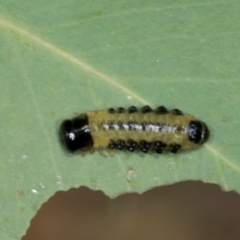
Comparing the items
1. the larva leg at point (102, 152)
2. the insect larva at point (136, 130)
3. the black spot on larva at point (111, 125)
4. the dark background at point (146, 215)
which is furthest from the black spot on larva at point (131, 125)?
the dark background at point (146, 215)

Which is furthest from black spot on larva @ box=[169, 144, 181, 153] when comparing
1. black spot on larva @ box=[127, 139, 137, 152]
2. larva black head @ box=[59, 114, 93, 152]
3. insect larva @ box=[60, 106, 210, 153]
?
larva black head @ box=[59, 114, 93, 152]

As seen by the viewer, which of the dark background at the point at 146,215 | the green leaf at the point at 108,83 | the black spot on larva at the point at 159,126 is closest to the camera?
the green leaf at the point at 108,83

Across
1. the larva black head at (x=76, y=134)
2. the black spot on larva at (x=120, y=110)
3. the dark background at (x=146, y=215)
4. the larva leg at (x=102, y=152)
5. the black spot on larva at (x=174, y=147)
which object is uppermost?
the black spot on larva at (x=120, y=110)

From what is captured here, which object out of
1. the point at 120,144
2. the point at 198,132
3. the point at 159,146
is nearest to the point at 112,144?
the point at 120,144

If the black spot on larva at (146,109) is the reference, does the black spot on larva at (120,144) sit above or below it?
below

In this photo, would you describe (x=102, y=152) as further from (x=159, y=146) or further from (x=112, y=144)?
(x=159, y=146)

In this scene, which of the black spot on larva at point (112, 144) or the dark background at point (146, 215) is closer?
the black spot on larva at point (112, 144)

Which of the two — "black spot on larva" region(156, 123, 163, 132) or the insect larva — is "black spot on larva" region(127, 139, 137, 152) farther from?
"black spot on larva" region(156, 123, 163, 132)

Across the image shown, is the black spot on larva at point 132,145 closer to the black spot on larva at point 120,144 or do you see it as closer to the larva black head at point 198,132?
the black spot on larva at point 120,144
